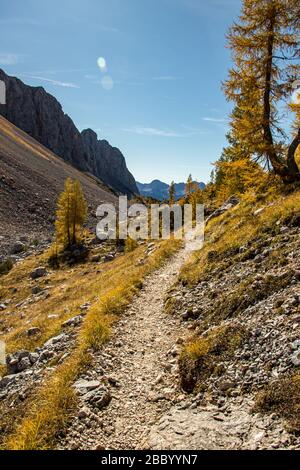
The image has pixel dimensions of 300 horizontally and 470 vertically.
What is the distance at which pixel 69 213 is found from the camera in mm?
46500

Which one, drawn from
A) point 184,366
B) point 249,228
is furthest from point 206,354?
point 249,228

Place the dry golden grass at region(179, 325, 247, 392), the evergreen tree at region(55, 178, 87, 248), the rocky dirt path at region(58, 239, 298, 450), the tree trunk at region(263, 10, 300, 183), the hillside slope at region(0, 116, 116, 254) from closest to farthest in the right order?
the rocky dirt path at region(58, 239, 298, 450)
the dry golden grass at region(179, 325, 247, 392)
the tree trunk at region(263, 10, 300, 183)
the evergreen tree at region(55, 178, 87, 248)
the hillside slope at region(0, 116, 116, 254)

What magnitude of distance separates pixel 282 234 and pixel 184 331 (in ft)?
19.7

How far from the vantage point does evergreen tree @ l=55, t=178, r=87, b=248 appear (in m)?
46.4

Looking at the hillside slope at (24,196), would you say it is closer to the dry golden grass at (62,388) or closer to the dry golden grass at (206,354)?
the dry golden grass at (62,388)

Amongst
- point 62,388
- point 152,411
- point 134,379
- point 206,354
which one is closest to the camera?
point 152,411

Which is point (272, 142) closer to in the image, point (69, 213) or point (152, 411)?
point (152, 411)

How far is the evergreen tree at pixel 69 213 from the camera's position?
4638 centimetres

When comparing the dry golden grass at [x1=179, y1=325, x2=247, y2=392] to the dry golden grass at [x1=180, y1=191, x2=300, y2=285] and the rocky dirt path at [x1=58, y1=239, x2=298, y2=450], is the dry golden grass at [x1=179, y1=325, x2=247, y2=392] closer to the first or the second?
the rocky dirt path at [x1=58, y1=239, x2=298, y2=450]

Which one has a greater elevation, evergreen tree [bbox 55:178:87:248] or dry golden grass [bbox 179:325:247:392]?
evergreen tree [bbox 55:178:87:248]

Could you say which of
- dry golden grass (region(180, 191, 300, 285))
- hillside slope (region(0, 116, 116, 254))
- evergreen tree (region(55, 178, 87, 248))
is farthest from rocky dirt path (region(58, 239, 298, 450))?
hillside slope (region(0, 116, 116, 254))

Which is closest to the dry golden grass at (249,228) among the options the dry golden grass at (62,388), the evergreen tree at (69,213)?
the dry golden grass at (62,388)
